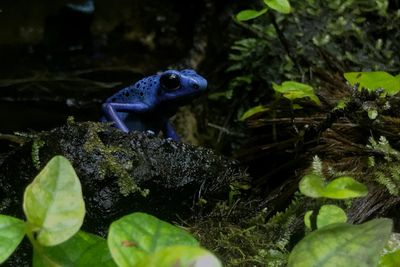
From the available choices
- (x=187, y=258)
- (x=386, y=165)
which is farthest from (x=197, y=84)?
(x=187, y=258)

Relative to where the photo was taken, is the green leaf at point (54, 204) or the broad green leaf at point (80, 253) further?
the broad green leaf at point (80, 253)

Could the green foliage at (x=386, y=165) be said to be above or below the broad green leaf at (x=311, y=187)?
below

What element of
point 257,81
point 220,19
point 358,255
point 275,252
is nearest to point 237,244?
point 275,252

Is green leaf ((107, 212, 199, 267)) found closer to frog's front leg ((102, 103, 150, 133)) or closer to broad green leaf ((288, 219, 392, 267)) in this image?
broad green leaf ((288, 219, 392, 267))

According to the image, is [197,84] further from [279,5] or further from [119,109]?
[279,5]

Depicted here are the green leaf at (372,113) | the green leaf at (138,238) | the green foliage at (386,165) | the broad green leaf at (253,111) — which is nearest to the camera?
the green leaf at (138,238)

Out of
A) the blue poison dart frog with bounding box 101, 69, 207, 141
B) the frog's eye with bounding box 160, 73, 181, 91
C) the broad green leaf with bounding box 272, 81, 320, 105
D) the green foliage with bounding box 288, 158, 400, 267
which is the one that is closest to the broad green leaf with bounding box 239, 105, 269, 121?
the broad green leaf with bounding box 272, 81, 320, 105

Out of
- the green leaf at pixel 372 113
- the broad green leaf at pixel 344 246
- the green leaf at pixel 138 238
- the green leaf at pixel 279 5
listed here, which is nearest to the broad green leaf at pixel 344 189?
the broad green leaf at pixel 344 246

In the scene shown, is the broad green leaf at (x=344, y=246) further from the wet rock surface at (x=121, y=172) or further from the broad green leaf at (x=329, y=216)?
the wet rock surface at (x=121, y=172)

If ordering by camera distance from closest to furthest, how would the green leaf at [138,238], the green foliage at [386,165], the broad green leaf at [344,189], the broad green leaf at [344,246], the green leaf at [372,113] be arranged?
the green leaf at [138,238], the broad green leaf at [344,246], the broad green leaf at [344,189], the green foliage at [386,165], the green leaf at [372,113]
